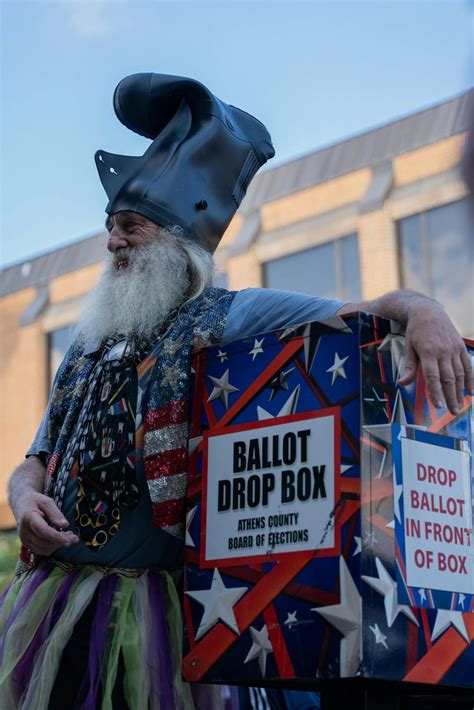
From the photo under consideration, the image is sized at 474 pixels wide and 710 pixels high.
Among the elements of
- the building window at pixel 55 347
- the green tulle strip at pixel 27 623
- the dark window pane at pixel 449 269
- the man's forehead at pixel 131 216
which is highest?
the building window at pixel 55 347

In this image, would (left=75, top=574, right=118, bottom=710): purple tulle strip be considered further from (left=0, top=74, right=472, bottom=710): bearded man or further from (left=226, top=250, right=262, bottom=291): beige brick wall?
(left=226, top=250, right=262, bottom=291): beige brick wall

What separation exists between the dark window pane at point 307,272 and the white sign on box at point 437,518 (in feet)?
50.3

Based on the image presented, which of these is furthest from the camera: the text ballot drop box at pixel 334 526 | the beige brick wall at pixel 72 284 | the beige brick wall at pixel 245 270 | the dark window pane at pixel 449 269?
the beige brick wall at pixel 72 284

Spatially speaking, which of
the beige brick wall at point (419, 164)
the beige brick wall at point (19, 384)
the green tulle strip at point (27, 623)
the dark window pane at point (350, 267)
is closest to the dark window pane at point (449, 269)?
the beige brick wall at point (419, 164)

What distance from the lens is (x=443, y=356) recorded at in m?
2.12

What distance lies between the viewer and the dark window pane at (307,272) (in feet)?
57.9

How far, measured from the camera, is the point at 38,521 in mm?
2605

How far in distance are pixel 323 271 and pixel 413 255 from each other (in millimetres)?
1660

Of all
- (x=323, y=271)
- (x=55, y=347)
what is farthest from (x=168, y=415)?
(x=55, y=347)

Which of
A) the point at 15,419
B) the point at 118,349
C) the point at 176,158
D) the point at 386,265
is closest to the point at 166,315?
the point at 118,349

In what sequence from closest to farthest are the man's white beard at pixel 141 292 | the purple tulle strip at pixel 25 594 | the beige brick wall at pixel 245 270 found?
the purple tulle strip at pixel 25 594, the man's white beard at pixel 141 292, the beige brick wall at pixel 245 270

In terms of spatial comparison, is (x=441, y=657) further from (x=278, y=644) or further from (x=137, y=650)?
(x=137, y=650)

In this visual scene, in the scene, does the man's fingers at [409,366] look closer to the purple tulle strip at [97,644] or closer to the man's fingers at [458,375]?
the man's fingers at [458,375]

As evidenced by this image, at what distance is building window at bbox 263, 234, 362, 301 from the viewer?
1734 cm
